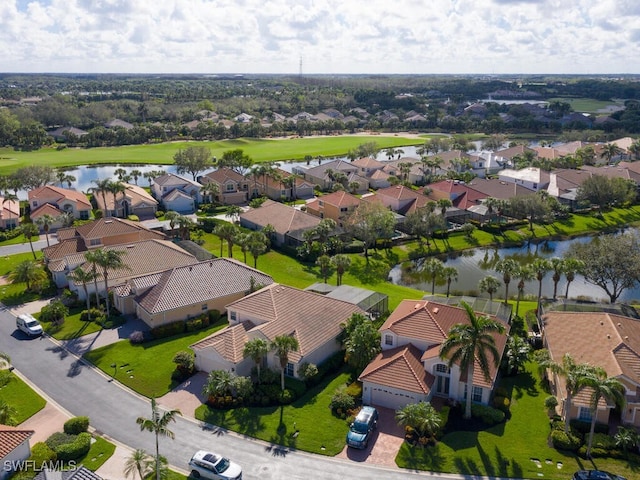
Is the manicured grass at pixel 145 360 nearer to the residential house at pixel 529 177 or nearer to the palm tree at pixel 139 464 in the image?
the palm tree at pixel 139 464

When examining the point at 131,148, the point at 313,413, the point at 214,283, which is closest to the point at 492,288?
the point at 313,413

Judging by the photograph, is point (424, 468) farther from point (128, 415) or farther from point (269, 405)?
point (128, 415)

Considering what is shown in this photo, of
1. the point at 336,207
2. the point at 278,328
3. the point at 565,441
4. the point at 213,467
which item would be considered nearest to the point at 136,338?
the point at 278,328

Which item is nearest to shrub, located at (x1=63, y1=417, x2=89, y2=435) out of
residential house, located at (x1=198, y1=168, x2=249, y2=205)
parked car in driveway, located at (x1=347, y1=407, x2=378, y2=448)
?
parked car in driveway, located at (x1=347, y1=407, x2=378, y2=448)

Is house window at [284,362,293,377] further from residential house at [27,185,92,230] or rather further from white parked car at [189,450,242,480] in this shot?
residential house at [27,185,92,230]

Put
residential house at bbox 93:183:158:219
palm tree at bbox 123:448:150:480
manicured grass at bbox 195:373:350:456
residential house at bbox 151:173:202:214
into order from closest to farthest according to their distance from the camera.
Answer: palm tree at bbox 123:448:150:480 < manicured grass at bbox 195:373:350:456 < residential house at bbox 93:183:158:219 < residential house at bbox 151:173:202:214

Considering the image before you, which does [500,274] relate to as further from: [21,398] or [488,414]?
[21,398]
